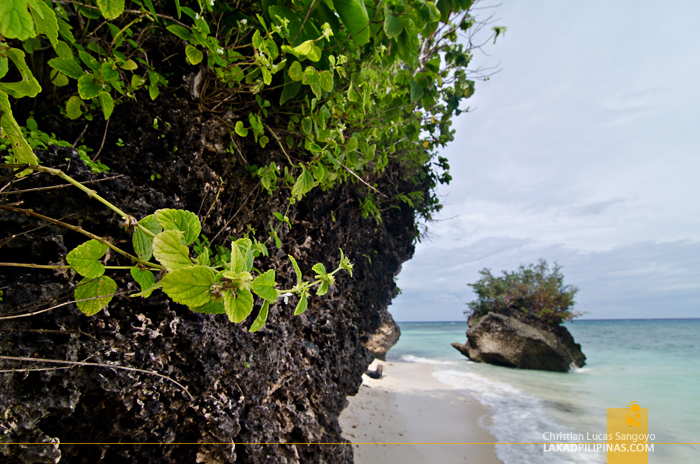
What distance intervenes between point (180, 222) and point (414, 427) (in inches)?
192

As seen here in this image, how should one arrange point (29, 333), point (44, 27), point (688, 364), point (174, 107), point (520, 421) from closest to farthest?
point (44, 27), point (29, 333), point (174, 107), point (520, 421), point (688, 364)

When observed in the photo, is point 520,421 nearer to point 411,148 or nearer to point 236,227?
point 411,148

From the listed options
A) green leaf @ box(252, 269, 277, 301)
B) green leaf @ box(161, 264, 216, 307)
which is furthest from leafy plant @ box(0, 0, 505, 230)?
green leaf @ box(252, 269, 277, 301)

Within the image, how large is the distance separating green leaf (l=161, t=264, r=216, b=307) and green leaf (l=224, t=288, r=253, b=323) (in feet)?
0.13

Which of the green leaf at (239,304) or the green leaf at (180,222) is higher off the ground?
the green leaf at (180,222)

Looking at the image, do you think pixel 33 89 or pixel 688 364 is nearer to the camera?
pixel 33 89

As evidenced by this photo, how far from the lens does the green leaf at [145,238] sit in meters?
0.55

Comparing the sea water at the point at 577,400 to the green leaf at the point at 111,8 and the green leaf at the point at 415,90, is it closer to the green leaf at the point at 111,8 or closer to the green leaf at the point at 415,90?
the green leaf at the point at 415,90

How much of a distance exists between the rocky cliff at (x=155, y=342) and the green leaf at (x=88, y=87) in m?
0.24

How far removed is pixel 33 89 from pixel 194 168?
0.74 metres

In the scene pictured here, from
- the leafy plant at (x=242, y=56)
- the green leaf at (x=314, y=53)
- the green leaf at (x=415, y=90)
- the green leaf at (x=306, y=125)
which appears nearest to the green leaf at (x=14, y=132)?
the leafy plant at (x=242, y=56)

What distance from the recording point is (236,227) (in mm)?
1497

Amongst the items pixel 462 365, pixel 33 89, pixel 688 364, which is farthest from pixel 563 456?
pixel 688 364

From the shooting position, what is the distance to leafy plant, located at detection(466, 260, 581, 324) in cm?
1165
